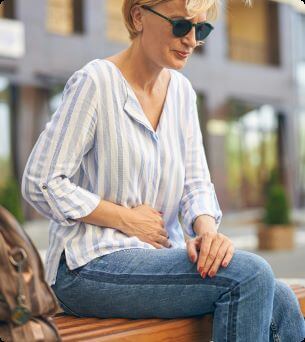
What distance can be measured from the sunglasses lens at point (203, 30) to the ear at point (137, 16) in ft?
0.62

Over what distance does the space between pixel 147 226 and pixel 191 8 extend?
715 millimetres

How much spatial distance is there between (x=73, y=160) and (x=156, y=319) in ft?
1.84

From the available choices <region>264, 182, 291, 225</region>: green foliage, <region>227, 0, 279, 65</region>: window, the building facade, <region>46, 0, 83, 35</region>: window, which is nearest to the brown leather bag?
<region>264, 182, 291, 225</region>: green foliage

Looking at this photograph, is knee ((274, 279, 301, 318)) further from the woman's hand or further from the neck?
the neck

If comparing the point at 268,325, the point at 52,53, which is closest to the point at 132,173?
the point at 268,325

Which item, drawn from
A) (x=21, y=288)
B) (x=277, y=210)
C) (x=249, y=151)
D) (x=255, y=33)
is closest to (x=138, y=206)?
(x=21, y=288)

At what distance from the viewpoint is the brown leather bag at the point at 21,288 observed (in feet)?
5.49

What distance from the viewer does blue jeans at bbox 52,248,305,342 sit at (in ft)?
6.75

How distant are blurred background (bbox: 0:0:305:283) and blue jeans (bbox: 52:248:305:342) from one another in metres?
11.0

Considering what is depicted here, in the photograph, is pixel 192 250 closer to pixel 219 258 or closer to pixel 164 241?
pixel 219 258

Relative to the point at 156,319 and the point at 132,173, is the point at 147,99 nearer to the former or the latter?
the point at 132,173

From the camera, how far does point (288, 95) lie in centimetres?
2544

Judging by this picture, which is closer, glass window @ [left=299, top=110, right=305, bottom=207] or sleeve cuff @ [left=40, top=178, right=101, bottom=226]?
sleeve cuff @ [left=40, top=178, right=101, bottom=226]

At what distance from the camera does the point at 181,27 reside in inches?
91.4
